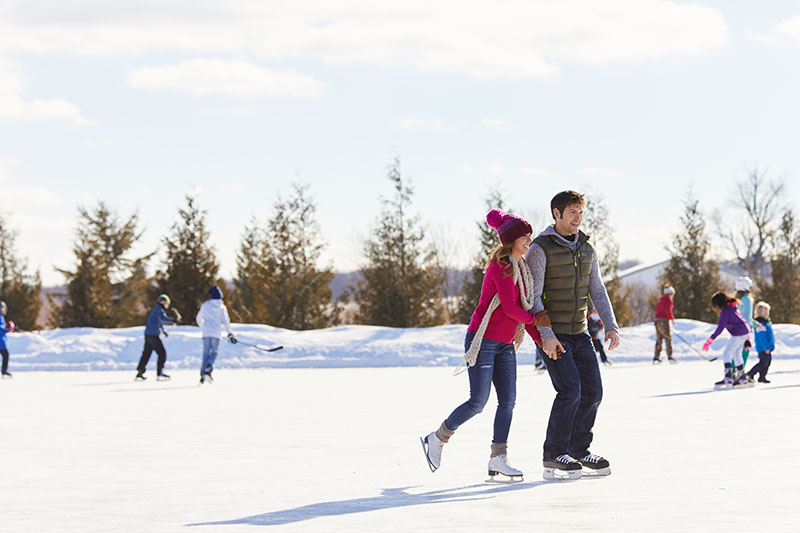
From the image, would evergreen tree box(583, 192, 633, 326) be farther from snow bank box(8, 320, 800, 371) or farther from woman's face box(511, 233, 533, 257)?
woman's face box(511, 233, 533, 257)

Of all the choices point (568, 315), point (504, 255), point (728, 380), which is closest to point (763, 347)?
point (728, 380)

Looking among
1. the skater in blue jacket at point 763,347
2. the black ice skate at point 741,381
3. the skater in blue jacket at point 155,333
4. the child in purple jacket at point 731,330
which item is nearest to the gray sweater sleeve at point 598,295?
the child in purple jacket at point 731,330

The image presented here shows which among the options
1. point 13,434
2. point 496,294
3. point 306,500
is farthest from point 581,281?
point 13,434

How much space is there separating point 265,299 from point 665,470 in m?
27.3

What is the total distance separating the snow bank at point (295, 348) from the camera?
978 inches

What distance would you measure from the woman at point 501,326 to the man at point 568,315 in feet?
0.42

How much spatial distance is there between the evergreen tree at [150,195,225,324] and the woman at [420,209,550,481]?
26.0m

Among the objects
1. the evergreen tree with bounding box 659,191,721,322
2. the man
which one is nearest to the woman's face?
the man

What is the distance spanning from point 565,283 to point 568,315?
209mm

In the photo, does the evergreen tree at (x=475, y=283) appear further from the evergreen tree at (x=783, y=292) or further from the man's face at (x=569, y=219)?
the man's face at (x=569, y=219)

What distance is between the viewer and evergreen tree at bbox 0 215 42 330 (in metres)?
41.9

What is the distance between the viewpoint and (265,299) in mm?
33562

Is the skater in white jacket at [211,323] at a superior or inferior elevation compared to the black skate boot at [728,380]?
superior

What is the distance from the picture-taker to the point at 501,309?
21.9ft
